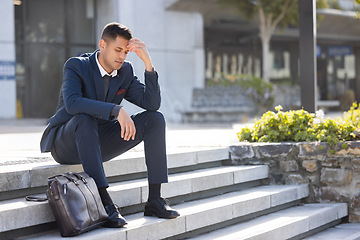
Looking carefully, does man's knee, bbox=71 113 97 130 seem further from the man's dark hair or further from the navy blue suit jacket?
the man's dark hair

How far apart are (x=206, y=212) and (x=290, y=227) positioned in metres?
0.81

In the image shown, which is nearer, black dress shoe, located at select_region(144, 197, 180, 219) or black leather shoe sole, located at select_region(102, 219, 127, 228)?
black leather shoe sole, located at select_region(102, 219, 127, 228)

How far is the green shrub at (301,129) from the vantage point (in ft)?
17.1

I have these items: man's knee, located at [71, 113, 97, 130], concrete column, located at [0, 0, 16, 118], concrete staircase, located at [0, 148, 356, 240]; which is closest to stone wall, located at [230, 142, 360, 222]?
concrete staircase, located at [0, 148, 356, 240]

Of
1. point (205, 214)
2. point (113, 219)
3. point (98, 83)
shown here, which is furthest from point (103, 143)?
point (205, 214)

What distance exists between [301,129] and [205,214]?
188 centimetres

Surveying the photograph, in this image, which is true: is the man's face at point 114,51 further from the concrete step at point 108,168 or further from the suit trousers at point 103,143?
the concrete step at point 108,168

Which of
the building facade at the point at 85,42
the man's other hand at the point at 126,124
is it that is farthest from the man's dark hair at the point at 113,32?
the building facade at the point at 85,42

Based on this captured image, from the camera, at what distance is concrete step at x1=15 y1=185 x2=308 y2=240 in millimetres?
3299

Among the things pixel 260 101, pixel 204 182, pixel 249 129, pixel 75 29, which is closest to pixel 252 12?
pixel 260 101

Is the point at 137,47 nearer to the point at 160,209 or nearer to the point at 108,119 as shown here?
the point at 108,119

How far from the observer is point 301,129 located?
17.7 ft

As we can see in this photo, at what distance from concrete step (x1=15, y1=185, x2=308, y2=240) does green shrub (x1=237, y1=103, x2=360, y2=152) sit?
524 mm

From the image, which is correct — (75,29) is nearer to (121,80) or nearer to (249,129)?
(249,129)
